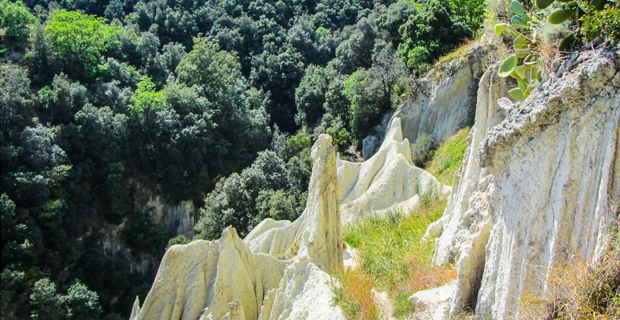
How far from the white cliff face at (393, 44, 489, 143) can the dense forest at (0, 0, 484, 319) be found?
176 cm

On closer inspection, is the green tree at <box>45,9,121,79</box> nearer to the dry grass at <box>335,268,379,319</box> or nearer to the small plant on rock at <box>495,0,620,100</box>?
the dry grass at <box>335,268,379,319</box>

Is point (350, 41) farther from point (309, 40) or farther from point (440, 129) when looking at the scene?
point (440, 129)

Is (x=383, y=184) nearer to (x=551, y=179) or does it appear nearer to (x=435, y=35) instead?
(x=551, y=179)

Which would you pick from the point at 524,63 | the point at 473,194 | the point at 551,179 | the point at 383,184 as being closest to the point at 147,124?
the point at 383,184

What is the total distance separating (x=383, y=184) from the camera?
1518 cm

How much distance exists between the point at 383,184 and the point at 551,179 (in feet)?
32.7

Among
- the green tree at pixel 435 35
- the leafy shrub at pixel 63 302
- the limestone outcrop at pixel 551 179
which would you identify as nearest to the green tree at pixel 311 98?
the green tree at pixel 435 35

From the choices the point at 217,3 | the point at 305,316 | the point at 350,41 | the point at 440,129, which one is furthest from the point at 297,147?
the point at 305,316

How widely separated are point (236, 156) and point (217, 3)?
76.5 ft

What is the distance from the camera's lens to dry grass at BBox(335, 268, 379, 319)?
21.1 ft

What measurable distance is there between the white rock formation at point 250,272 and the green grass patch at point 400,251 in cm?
77

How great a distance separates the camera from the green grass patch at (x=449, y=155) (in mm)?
23361

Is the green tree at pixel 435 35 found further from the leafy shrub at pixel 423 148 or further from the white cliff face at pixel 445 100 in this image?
the leafy shrub at pixel 423 148

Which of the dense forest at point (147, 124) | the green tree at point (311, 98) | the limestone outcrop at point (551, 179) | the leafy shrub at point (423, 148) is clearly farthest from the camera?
the green tree at point (311, 98)
